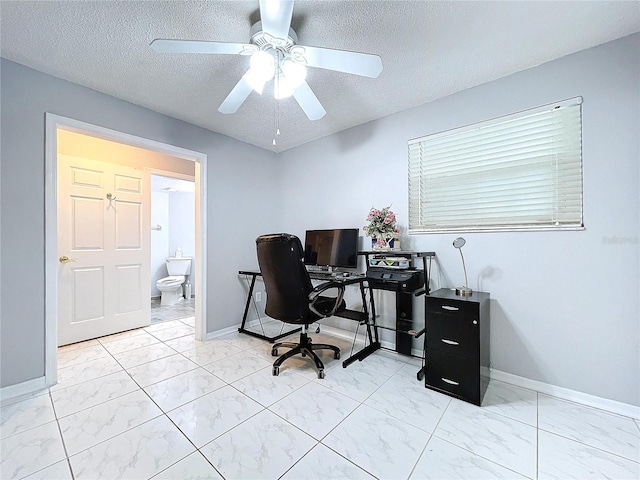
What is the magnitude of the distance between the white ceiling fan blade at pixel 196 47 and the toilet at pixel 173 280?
395 centimetres

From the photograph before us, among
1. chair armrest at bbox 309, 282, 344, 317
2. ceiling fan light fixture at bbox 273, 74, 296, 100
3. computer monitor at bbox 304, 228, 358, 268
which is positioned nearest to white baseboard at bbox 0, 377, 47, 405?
chair armrest at bbox 309, 282, 344, 317

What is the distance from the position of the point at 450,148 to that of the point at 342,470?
8.05ft

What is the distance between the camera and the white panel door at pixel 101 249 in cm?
284

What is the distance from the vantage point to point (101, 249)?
3.08m

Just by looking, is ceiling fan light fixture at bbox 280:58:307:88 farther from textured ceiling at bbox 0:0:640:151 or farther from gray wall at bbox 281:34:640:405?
gray wall at bbox 281:34:640:405

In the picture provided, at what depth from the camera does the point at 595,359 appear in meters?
1.75

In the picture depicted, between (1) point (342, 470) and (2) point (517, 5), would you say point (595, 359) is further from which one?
(2) point (517, 5)

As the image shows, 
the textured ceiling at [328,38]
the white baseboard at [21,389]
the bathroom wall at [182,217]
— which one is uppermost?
the textured ceiling at [328,38]

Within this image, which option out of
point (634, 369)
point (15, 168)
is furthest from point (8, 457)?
point (634, 369)

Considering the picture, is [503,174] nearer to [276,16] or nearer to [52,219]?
[276,16]

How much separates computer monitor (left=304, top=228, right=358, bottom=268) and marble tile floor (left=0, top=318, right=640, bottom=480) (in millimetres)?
1072

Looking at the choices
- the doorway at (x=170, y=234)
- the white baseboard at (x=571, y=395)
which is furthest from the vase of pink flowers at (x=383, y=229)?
the doorway at (x=170, y=234)

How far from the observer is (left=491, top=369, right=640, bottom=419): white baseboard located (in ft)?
5.40

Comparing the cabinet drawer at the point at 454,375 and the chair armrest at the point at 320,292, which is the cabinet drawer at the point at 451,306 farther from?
the chair armrest at the point at 320,292
